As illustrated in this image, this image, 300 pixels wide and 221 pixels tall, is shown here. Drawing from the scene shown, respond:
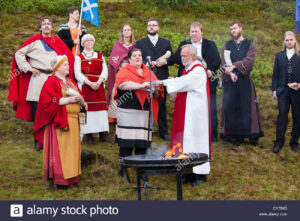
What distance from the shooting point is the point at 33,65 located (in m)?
7.87

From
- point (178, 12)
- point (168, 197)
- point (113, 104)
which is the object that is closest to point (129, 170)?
point (168, 197)

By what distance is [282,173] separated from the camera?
288 inches

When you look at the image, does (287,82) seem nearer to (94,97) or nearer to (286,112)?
(286,112)

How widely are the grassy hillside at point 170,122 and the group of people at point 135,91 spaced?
0.33 meters

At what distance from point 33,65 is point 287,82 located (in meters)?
4.65

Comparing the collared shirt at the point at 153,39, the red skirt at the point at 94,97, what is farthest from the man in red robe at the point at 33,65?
the collared shirt at the point at 153,39

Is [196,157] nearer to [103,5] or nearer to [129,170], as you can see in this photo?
[129,170]

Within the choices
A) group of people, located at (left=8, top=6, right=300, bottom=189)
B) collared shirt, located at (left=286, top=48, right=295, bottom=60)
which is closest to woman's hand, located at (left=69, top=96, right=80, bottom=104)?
group of people, located at (left=8, top=6, right=300, bottom=189)

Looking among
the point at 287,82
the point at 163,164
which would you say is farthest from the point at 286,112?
the point at 163,164

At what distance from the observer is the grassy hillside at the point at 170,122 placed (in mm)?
6406

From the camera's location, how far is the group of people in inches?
244

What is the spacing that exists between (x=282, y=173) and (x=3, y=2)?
12.0 m

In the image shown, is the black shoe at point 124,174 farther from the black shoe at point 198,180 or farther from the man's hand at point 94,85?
the man's hand at point 94,85

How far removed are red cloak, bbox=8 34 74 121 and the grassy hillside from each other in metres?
0.66
